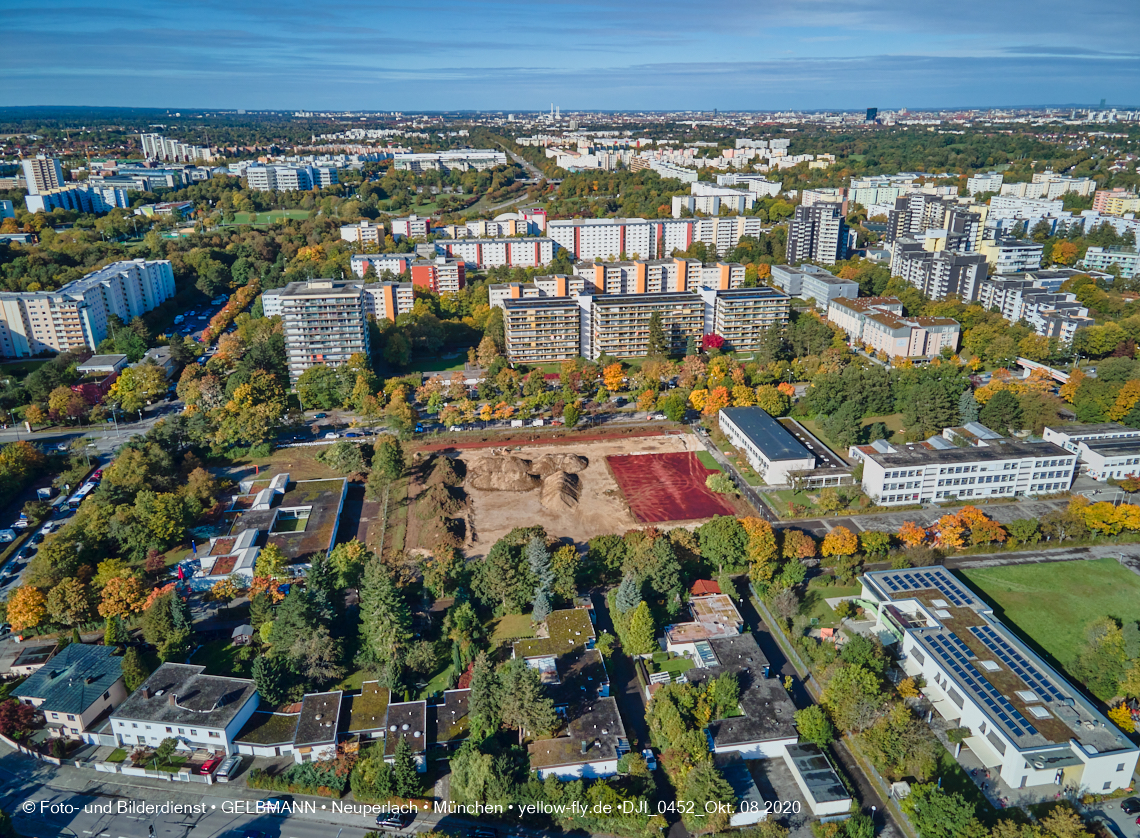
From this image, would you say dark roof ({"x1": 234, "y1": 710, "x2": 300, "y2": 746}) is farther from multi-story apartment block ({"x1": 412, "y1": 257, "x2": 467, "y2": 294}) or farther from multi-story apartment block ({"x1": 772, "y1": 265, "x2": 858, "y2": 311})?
multi-story apartment block ({"x1": 772, "y1": 265, "x2": 858, "y2": 311})

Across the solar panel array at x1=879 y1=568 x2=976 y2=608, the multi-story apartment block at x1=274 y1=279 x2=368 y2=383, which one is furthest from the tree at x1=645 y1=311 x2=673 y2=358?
the solar panel array at x1=879 y1=568 x2=976 y2=608

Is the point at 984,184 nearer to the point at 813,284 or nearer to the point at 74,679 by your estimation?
the point at 813,284

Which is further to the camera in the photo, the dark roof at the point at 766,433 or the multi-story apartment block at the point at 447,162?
the multi-story apartment block at the point at 447,162

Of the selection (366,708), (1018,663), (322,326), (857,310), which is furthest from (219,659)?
(857,310)

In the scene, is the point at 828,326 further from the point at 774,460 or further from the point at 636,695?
the point at 636,695

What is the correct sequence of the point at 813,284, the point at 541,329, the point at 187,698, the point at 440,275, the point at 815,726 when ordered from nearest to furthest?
the point at 815,726
the point at 187,698
the point at 541,329
the point at 813,284
the point at 440,275

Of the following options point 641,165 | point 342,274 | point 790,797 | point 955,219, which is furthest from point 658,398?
point 641,165

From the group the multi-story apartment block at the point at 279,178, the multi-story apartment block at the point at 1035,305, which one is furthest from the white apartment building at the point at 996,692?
the multi-story apartment block at the point at 279,178

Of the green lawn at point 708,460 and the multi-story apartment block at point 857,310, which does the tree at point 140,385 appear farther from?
the multi-story apartment block at point 857,310
